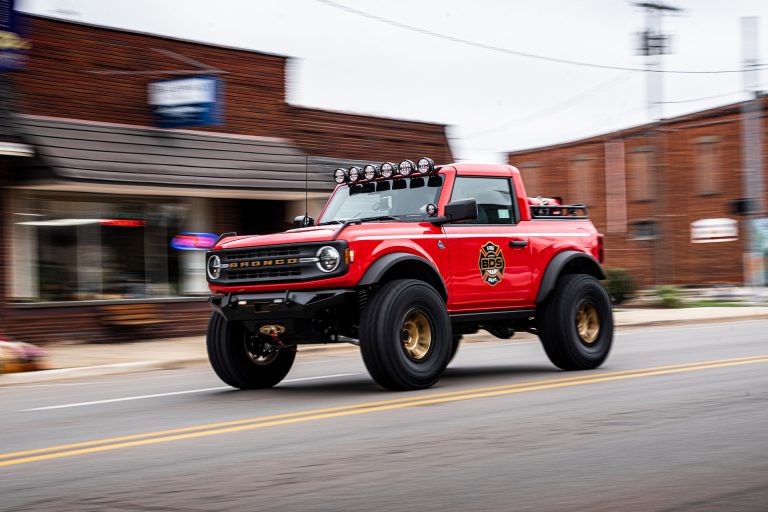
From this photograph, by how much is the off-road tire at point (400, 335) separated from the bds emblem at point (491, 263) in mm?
981

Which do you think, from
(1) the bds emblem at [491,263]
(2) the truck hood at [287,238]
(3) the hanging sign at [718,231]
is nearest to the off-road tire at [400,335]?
(2) the truck hood at [287,238]

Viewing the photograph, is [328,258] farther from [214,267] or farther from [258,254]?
[214,267]

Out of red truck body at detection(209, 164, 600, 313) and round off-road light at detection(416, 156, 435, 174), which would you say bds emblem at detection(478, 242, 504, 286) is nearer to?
red truck body at detection(209, 164, 600, 313)

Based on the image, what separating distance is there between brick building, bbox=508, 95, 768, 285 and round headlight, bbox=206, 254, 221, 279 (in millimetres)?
32152

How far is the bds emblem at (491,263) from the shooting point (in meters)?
10.5

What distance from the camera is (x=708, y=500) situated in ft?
16.9

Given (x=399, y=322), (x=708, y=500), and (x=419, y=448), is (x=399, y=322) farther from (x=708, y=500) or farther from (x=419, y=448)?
(x=708, y=500)

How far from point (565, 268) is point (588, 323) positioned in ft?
2.22

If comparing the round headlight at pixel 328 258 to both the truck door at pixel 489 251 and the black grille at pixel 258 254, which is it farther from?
the truck door at pixel 489 251

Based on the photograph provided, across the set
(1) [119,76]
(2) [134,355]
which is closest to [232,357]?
(2) [134,355]

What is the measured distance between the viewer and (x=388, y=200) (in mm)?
10758

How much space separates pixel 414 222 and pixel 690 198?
40.1 metres

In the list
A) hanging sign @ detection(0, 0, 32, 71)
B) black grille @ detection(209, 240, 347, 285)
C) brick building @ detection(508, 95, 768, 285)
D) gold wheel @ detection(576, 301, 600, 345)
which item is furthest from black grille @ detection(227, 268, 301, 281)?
brick building @ detection(508, 95, 768, 285)

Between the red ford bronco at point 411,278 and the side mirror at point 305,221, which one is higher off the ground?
the side mirror at point 305,221
